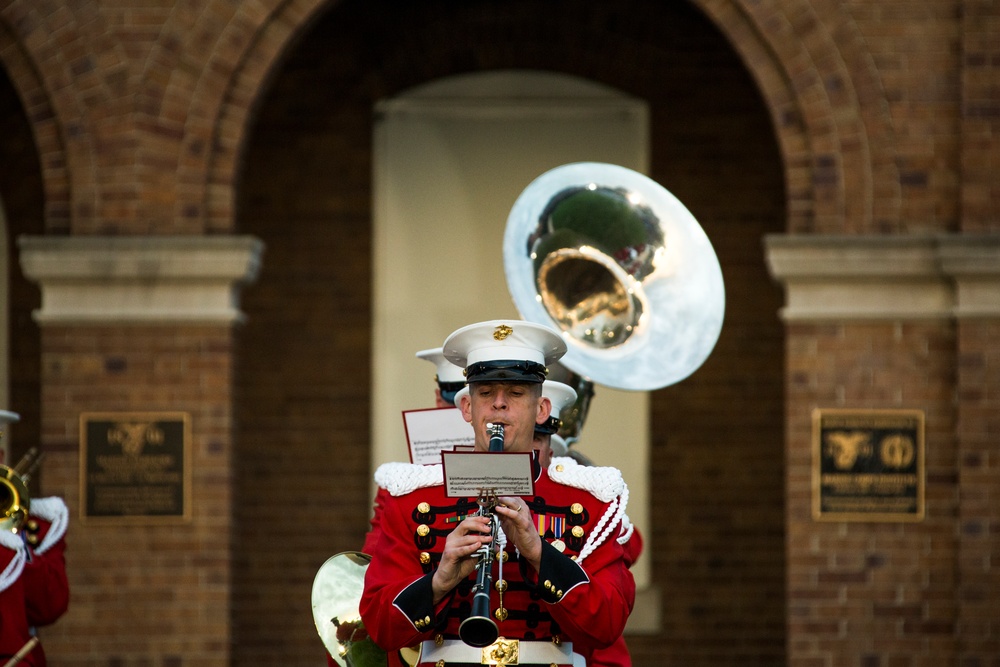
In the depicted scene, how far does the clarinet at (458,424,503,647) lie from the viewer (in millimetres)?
3707

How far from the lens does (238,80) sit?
8.35 meters

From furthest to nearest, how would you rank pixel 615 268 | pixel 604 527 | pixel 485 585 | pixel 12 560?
1. pixel 615 268
2. pixel 12 560
3. pixel 604 527
4. pixel 485 585

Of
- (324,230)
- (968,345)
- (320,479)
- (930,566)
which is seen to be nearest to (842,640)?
(930,566)

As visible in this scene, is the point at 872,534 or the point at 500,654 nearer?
the point at 500,654

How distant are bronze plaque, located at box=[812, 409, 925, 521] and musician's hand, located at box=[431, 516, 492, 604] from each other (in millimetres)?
4270

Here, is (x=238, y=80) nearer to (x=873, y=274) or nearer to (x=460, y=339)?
(x=873, y=274)

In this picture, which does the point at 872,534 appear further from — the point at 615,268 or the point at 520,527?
the point at 520,527

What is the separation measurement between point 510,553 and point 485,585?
441 millimetres

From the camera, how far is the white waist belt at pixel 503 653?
13.8 ft

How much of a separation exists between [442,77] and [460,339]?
603 centimetres

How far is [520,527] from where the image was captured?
4.00m

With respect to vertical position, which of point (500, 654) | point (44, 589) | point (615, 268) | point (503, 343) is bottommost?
point (44, 589)

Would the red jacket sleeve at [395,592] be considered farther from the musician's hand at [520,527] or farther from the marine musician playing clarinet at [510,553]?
the musician's hand at [520,527]

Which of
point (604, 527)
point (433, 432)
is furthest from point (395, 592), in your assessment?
point (433, 432)
